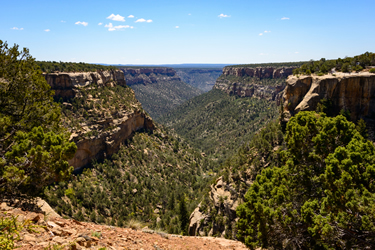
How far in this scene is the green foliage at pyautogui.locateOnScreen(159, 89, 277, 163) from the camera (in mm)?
89700

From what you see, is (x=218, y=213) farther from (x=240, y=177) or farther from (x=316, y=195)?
(x=316, y=195)

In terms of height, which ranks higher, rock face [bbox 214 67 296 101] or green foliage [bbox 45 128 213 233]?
rock face [bbox 214 67 296 101]

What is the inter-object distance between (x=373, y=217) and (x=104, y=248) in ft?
43.6

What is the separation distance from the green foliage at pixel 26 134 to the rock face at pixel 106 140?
29.5m

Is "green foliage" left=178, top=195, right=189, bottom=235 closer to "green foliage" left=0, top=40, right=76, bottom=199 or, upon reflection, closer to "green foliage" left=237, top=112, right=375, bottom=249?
"green foliage" left=237, top=112, right=375, bottom=249

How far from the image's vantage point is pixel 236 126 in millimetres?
103562

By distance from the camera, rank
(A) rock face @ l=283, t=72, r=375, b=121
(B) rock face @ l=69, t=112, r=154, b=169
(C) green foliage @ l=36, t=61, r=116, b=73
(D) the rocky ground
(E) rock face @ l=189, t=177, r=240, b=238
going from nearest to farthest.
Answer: (D) the rocky ground < (A) rock face @ l=283, t=72, r=375, b=121 < (E) rock face @ l=189, t=177, r=240, b=238 < (B) rock face @ l=69, t=112, r=154, b=169 < (C) green foliage @ l=36, t=61, r=116, b=73

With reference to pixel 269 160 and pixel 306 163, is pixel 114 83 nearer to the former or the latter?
pixel 269 160

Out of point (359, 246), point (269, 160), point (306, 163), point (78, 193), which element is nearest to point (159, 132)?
point (78, 193)

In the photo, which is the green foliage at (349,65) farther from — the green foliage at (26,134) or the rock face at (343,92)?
the green foliage at (26,134)

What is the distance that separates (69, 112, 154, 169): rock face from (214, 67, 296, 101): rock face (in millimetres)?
76794

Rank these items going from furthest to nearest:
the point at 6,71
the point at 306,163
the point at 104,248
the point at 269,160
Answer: the point at 269,160
the point at 306,163
the point at 6,71
the point at 104,248

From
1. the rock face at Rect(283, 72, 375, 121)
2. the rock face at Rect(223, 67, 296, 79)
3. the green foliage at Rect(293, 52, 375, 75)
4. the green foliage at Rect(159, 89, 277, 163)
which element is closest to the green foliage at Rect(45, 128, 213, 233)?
the green foliage at Rect(159, 89, 277, 163)

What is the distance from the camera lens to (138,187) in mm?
48250
